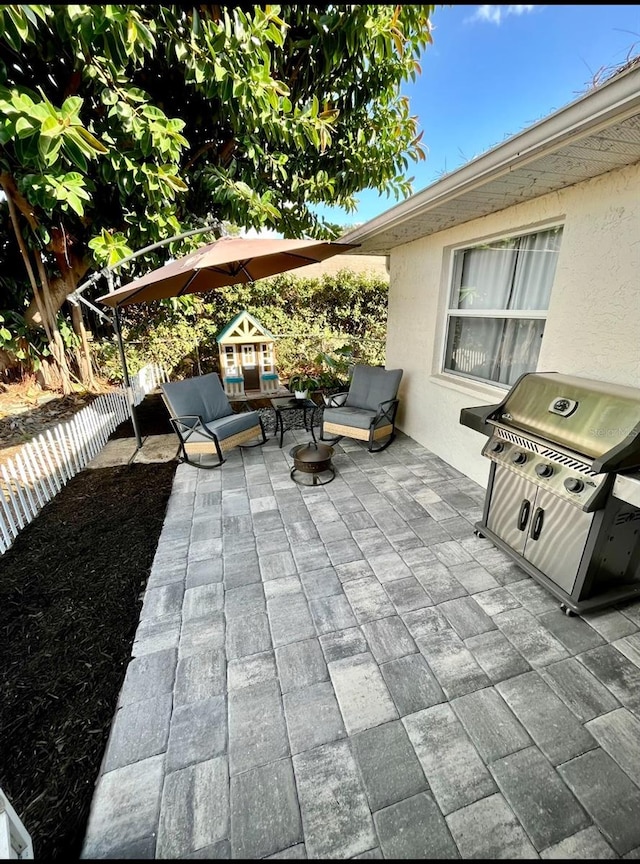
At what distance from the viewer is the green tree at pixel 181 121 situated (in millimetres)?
3207

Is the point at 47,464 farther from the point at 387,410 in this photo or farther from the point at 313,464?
the point at 387,410

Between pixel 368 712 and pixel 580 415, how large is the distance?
214 cm

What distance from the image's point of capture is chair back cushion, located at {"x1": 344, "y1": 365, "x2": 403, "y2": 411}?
5.15 meters

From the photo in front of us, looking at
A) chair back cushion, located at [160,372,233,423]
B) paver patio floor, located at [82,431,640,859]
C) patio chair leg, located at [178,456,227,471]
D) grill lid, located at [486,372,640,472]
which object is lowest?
paver patio floor, located at [82,431,640,859]

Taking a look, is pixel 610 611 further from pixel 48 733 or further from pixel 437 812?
pixel 48 733

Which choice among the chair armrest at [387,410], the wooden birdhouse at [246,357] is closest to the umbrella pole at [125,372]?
the wooden birdhouse at [246,357]

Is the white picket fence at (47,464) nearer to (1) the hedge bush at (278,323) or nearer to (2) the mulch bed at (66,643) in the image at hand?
(2) the mulch bed at (66,643)

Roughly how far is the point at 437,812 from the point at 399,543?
171 centimetres

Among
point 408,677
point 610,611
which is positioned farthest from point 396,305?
point 408,677

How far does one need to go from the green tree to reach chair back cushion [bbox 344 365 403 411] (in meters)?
2.51

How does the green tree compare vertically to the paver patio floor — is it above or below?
above

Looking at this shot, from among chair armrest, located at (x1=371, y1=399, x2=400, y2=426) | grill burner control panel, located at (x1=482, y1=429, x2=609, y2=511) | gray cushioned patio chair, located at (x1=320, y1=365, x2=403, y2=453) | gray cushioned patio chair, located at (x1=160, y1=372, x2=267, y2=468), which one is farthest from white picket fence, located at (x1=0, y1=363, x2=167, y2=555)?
grill burner control panel, located at (x1=482, y1=429, x2=609, y2=511)

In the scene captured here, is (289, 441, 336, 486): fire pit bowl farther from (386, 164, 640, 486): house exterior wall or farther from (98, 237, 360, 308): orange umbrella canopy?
(98, 237, 360, 308): orange umbrella canopy

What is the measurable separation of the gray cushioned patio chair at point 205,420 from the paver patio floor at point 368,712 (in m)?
1.59
